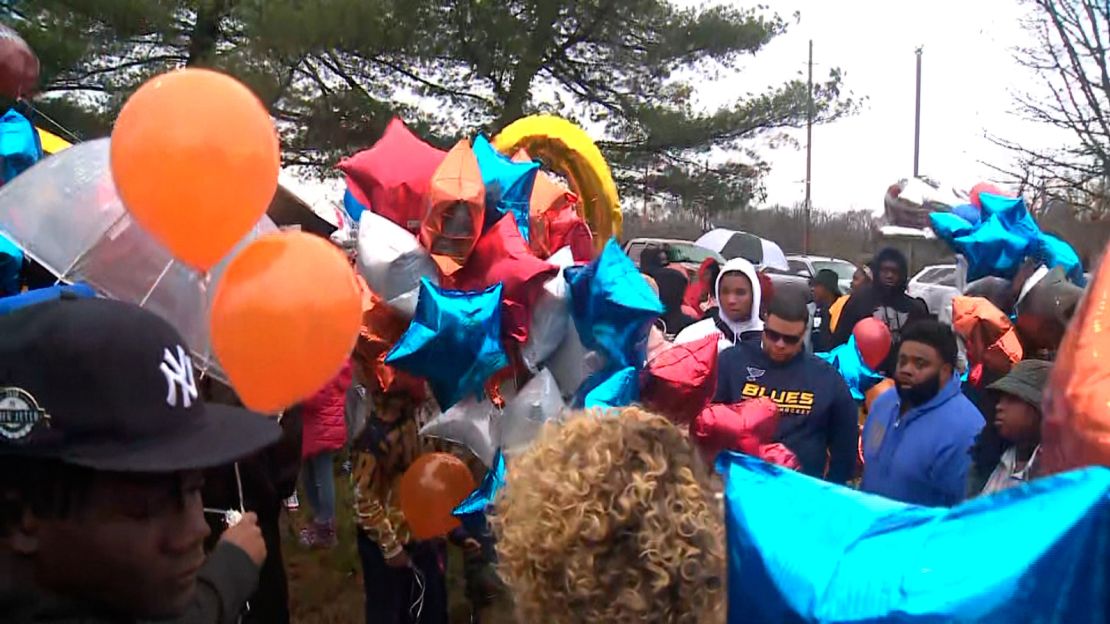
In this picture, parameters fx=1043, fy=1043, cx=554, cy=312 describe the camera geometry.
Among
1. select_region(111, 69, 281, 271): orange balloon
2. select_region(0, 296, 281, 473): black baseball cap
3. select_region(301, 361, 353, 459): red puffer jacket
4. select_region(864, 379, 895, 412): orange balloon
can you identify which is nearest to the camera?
select_region(0, 296, 281, 473): black baseball cap

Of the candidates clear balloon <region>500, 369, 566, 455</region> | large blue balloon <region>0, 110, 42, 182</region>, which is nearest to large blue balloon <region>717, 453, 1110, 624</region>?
clear balloon <region>500, 369, 566, 455</region>

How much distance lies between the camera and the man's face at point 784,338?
393 cm

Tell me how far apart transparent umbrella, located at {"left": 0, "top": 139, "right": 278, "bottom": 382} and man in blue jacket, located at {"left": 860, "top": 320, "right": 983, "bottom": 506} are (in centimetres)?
217

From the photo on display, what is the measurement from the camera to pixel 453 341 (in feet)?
9.97

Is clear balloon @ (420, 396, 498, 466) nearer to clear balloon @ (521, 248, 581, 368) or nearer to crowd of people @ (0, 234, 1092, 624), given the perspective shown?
clear balloon @ (521, 248, 581, 368)

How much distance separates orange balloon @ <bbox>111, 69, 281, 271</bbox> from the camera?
2.13m

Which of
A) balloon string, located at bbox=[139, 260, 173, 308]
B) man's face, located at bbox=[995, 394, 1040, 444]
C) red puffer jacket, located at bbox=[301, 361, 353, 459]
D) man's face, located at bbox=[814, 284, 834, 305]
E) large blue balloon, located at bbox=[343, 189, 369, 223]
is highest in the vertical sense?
large blue balloon, located at bbox=[343, 189, 369, 223]

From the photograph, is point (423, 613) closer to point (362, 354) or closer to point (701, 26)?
point (362, 354)

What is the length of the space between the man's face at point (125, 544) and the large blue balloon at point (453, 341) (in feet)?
5.62

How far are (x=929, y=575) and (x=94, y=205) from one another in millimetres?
2234

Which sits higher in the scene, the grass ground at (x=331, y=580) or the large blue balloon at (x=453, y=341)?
the large blue balloon at (x=453, y=341)

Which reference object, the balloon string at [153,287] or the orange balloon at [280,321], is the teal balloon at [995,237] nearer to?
the orange balloon at [280,321]

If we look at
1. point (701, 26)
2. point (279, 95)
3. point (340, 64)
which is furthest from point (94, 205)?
point (701, 26)

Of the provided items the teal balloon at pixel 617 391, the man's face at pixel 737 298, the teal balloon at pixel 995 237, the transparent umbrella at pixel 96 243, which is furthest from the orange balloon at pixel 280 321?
the teal balloon at pixel 995 237
